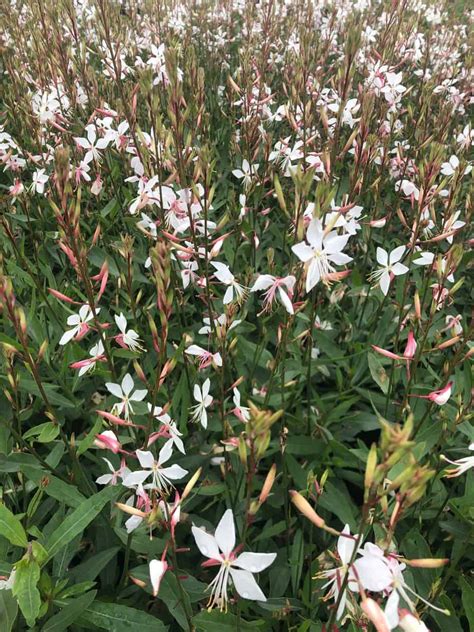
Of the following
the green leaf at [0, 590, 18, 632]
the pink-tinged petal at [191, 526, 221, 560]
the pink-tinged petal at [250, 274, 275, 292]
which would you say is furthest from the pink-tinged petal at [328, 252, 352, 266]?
the green leaf at [0, 590, 18, 632]

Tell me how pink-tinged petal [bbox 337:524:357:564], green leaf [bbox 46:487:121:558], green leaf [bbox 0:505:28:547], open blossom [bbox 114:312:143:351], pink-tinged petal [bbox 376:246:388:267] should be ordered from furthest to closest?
1. pink-tinged petal [bbox 376:246:388:267]
2. open blossom [bbox 114:312:143:351]
3. green leaf [bbox 46:487:121:558]
4. green leaf [bbox 0:505:28:547]
5. pink-tinged petal [bbox 337:524:357:564]

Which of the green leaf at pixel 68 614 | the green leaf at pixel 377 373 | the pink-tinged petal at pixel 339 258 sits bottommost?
the green leaf at pixel 377 373

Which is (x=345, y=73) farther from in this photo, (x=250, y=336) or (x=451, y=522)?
(x=451, y=522)

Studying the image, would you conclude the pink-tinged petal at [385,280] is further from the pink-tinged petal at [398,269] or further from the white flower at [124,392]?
the white flower at [124,392]

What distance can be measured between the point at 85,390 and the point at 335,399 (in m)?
1.01

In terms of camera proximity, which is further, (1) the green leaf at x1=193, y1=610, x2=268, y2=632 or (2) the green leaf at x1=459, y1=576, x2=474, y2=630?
(2) the green leaf at x1=459, y1=576, x2=474, y2=630

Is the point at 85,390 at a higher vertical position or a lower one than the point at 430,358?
higher

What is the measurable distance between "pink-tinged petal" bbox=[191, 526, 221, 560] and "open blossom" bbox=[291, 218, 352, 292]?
0.52 meters

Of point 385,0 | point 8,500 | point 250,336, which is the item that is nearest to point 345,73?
point 250,336

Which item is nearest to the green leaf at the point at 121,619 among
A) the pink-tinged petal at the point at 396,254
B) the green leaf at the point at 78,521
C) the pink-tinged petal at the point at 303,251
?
the green leaf at the point at 78,521

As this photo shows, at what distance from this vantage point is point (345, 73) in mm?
1697

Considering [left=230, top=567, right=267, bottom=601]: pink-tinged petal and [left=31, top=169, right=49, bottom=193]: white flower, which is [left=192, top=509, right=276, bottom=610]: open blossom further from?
[left=31, top=169, right=49, bottom=193]: white flower

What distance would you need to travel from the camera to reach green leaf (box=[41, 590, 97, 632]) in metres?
1.18

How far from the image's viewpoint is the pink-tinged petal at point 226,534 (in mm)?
843
